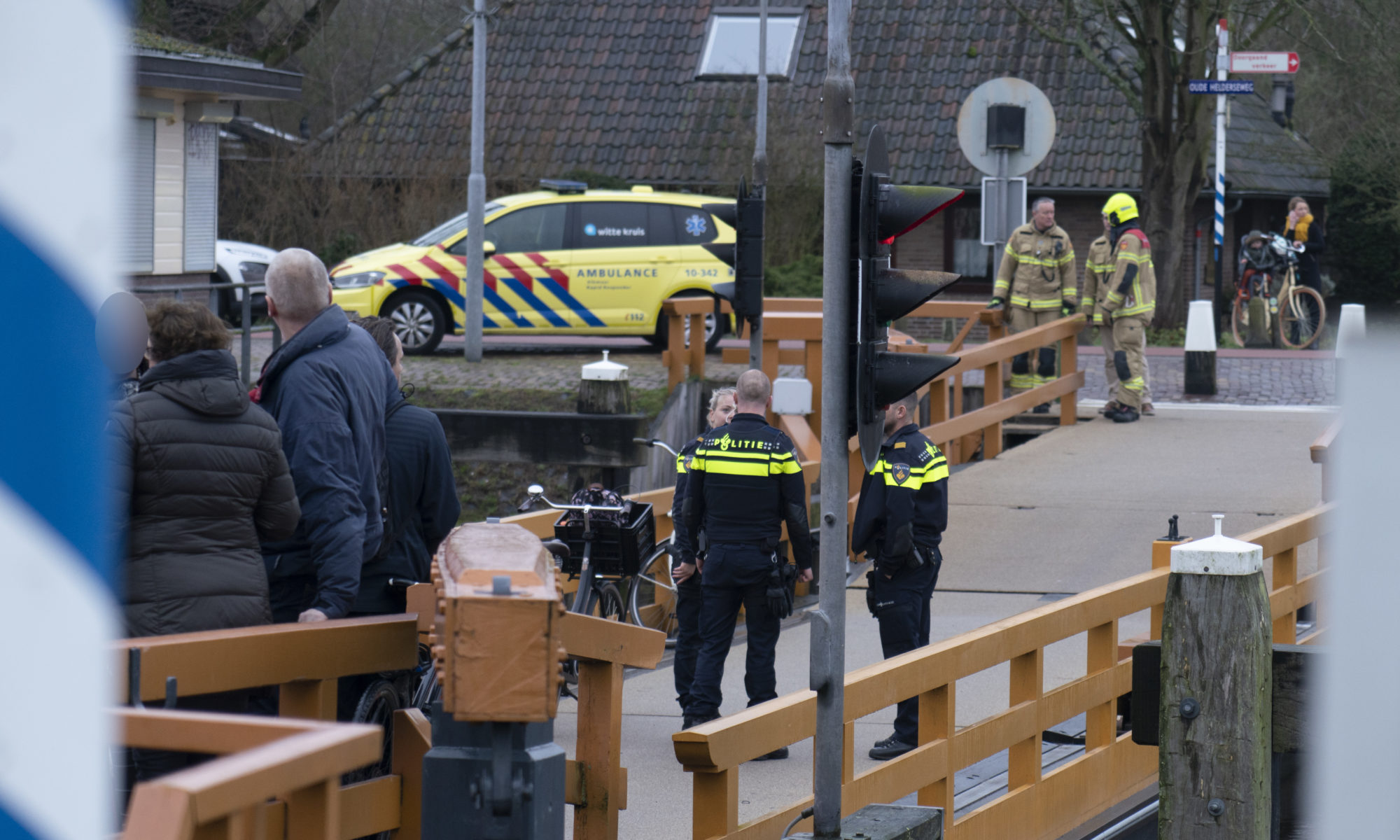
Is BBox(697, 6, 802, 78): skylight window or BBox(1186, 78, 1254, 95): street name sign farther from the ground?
BBox(697, 6, 802, 78): skylight window

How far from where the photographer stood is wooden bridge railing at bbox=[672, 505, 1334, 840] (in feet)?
14.6

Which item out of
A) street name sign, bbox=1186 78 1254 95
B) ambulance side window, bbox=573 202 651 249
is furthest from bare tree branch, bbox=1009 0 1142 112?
ambulance side window, bbox=573 202 651 249

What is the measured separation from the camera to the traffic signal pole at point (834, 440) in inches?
175

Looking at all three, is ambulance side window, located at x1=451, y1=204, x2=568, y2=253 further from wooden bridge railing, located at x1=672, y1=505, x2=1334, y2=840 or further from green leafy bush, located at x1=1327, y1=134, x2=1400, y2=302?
green leafy bush, located at x1=1327, y1=134, x2=1400, y2=302

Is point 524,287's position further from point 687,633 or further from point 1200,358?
point 687,633

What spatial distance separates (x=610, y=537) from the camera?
7559 mm

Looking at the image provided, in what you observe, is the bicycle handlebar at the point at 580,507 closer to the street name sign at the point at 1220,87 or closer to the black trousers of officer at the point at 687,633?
the black trousers of officer at the point at 687,633

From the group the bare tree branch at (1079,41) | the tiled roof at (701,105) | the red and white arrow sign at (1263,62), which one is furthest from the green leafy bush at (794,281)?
the red and white arrow sign at (1263,62)

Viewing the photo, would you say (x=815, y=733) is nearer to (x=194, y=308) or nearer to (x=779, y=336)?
(x=194, y=308)

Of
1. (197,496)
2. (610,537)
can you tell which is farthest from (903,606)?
(197,496)

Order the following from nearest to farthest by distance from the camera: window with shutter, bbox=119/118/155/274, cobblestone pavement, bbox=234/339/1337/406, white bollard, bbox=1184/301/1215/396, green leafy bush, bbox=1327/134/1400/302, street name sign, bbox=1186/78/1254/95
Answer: cobblestone pavement, bbox=234/339/1337/406 < street name sign, bbox=1186/78/1254/95 < white bollard, bbox=1184/301/1215/396 < window with shutter, bbox=119/118/155/274 < green leafy bush, bbox=1327/134/1400/302

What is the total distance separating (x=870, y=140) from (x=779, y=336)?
8.57m

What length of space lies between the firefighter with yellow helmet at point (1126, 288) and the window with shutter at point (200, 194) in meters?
9.63

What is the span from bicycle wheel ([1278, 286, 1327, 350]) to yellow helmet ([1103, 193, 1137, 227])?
8.23m
